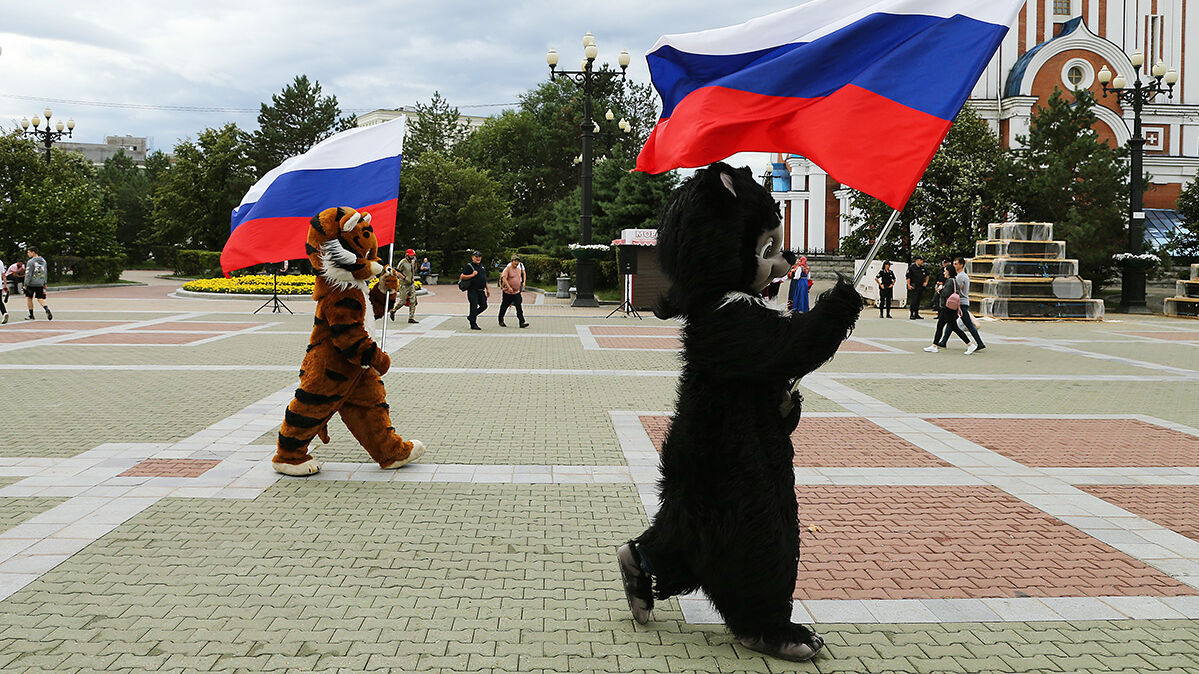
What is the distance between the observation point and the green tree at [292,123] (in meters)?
53.7

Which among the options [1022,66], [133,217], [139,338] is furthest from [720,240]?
[133,217]

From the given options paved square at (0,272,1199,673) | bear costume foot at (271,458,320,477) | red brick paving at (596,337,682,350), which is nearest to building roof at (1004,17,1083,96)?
red brick paving at (596,337,682,350)

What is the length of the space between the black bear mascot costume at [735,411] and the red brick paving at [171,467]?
4.24 metres

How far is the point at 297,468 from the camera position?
646 centimetres

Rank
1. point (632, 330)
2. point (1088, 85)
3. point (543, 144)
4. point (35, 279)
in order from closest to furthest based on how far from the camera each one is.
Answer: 1. point (35, 279)
2. point (632, 330)
3. point (1088, 85)
4. point (543, 144)

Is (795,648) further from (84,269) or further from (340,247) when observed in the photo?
(84,269)

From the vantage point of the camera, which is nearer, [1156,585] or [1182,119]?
[1156,585]

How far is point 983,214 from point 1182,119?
29.0m

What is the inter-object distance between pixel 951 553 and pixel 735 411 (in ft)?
7.06

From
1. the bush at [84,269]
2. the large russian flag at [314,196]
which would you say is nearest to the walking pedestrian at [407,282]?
the large russian flag at [314,196]

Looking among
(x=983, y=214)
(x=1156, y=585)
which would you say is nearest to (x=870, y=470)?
(x=1156, y=585)

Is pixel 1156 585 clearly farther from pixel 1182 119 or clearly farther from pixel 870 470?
pixel 1182 119

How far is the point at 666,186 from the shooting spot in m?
30.0

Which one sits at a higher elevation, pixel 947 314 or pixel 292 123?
pixel 292 123
